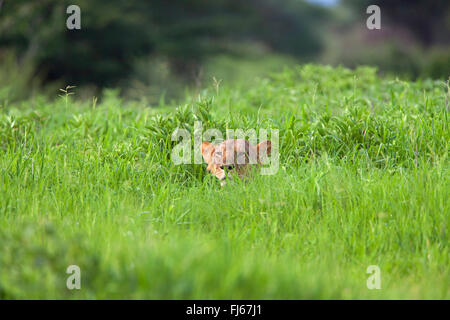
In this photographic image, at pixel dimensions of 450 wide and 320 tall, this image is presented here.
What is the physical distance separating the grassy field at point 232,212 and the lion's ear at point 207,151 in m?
0.17

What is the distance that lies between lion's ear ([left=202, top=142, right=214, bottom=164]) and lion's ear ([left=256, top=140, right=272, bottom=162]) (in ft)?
1.29

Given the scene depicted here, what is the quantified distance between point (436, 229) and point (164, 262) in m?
1.98

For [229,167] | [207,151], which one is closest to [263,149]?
[229,167]

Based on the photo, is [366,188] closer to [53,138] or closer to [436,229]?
[436,229]

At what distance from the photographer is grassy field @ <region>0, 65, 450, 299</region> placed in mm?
2641

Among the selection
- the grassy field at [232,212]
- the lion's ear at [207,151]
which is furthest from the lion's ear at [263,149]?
the lion's ear at [207,151]

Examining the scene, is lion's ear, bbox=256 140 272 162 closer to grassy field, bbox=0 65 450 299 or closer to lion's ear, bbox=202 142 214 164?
grassy field, bbox=0 65 450 299

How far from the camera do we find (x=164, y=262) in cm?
262

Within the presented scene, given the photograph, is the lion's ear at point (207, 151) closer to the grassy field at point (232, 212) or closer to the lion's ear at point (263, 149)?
the grassy field at point (232, 212)

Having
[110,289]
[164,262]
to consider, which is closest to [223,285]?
[164,262]

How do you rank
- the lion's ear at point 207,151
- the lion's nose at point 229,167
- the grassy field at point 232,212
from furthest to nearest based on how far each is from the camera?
1. the lion's ear at point 207,151
2. the lion's nose at point 229,167
3. the grassy field at point 232,212

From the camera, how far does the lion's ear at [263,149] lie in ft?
13.4

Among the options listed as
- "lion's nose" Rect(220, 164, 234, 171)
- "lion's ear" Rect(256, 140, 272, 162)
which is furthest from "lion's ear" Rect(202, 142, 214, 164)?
"lion's ear" Rect(256, 140, 272, 162)

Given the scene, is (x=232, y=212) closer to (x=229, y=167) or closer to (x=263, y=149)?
(x=229, y=167)
